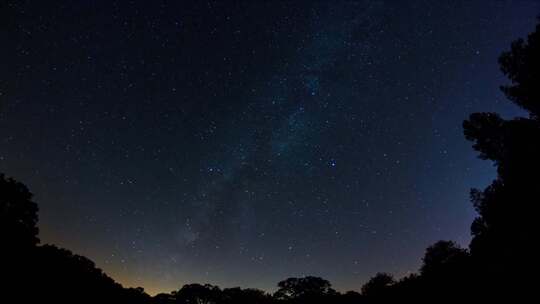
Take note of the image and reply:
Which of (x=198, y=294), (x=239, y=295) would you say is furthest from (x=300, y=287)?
(x=198, y=294)

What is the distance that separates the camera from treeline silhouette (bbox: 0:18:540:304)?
626 inches

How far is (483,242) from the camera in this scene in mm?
24766

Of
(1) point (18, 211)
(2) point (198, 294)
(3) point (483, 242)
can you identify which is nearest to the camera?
(3) point (483, 242)

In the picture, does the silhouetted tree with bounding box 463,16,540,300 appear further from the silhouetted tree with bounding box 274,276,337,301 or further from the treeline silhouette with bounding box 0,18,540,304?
the silhouetted tree with bounding box 274,276,337,301

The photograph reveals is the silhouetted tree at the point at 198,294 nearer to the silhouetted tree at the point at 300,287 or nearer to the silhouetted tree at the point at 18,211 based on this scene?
the silhouetted tree at the point at 300,287

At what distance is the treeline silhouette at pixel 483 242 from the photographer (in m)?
15.9

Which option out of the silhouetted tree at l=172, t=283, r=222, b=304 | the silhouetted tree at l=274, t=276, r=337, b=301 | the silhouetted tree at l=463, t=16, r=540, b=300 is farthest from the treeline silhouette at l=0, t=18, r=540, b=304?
the silhouetted tree at l=274, t=276, r=337, b=301

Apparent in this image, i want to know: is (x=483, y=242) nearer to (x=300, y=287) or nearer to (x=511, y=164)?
(x=511, y=164)

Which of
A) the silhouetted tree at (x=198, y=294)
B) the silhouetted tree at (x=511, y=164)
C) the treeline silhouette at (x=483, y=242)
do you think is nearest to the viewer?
the treeline silhouette at (x=483, y=242)

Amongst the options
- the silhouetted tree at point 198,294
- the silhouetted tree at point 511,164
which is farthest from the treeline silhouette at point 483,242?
the silhouetted tree at point 198,294

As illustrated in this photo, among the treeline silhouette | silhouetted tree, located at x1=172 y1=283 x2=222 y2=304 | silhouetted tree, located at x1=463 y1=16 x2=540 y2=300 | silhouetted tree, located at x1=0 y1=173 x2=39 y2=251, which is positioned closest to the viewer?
the treeline silhouette

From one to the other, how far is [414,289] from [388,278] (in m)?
55.9

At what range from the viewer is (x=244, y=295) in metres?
69.2

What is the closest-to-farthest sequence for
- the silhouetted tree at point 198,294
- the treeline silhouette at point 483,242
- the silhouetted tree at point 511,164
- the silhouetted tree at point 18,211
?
1. the treeline silhouette at point 483,242
2. the silhouetted tree at point 511,164
3. the silhouetted tree at point 18,211
4. the silhouetted tree at point 198,294
